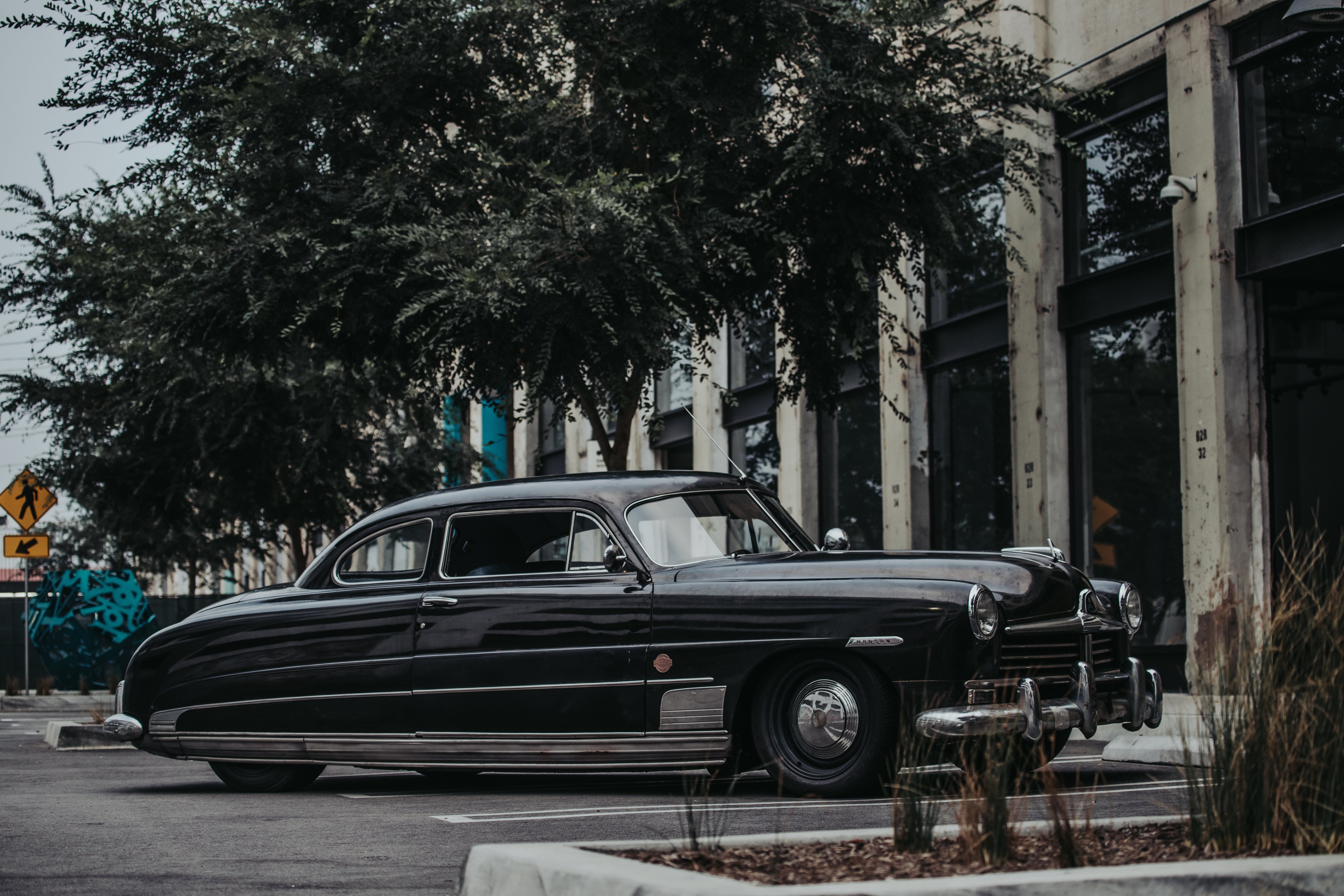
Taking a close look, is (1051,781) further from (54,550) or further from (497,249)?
(54,550)

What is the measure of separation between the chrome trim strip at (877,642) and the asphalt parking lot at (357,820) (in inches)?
28.4

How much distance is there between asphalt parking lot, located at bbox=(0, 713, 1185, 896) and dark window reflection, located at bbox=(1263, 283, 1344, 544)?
4821 mm

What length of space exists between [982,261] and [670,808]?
11.1 m

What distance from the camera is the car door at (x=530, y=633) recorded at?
8.19 m

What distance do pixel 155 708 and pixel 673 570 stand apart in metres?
3.47

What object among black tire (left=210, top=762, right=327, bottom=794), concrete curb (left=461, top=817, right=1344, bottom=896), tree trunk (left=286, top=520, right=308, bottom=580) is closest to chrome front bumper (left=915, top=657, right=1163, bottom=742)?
concrete curb (left=461, top=817, right=1344, bottom=896)

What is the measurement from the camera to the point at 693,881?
3.83 meters

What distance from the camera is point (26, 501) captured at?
21031mm

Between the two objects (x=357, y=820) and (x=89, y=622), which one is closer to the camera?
(x=357, y=820)

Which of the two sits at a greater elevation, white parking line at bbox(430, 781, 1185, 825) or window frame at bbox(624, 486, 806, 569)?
window frame at bbox(624, 486, 806, 569)

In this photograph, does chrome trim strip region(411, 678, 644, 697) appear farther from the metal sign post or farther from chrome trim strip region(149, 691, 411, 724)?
the metal sign post

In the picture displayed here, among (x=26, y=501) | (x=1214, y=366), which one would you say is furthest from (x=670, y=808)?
(x=26, y=501)

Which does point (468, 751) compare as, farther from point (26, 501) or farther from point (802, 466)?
point (26, 501)

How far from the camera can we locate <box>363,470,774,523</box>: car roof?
875cm
